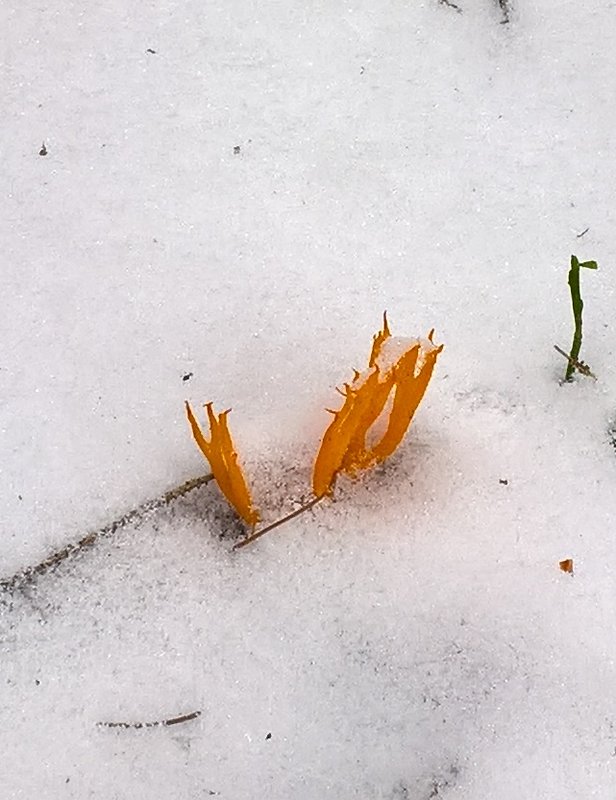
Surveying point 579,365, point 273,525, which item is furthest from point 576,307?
point 273,525

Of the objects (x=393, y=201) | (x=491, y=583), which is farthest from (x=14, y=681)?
(x=393, y=201)

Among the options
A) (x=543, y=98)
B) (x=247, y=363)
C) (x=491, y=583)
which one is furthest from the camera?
(x=543, y=98)

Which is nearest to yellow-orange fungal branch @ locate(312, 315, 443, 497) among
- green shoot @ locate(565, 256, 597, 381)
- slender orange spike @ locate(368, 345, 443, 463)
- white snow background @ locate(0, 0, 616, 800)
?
slender orange spike @ locate(368, 345, 443, 463)

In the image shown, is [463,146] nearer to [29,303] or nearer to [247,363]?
[247,363]

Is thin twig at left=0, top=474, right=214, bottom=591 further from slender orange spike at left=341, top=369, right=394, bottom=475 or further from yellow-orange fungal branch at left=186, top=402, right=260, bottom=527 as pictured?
slender orange spike at left=341, top=369, right=394, bottom=475

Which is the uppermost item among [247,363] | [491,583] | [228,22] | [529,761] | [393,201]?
[228,22]

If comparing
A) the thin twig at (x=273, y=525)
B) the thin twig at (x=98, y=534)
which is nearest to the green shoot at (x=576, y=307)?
the thin twig at (x=273, y=525)
